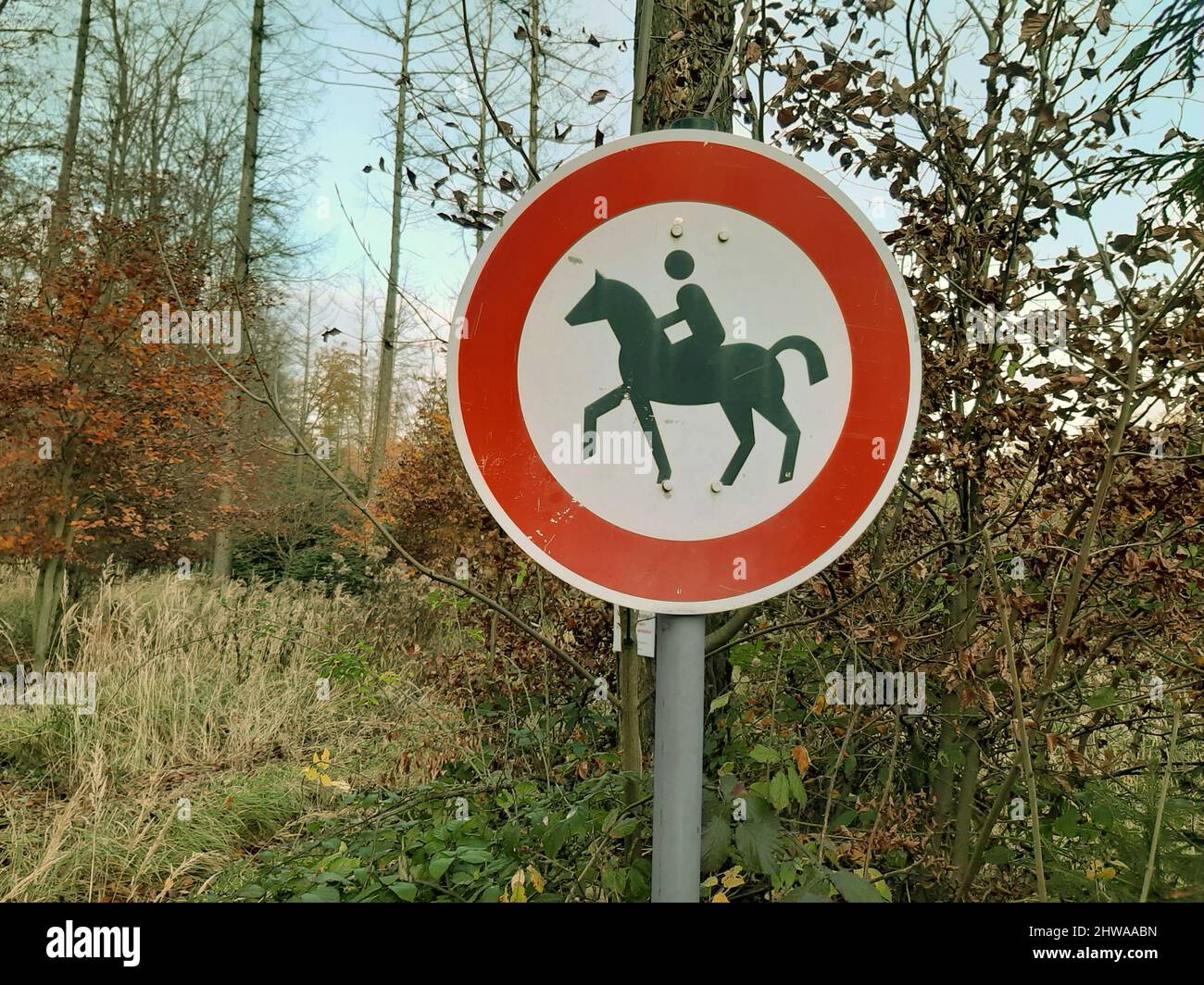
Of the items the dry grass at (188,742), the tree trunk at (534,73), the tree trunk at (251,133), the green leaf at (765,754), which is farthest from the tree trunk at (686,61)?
the tree trunk at (251,133)

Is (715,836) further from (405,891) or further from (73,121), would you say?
(73,121)

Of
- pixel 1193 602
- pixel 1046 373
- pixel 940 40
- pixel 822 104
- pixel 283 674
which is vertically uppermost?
pixel 940 40

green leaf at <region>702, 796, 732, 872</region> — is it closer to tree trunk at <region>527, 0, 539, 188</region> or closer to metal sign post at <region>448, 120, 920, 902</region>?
metal sign post at <region>448, 120, 920, 902</region>

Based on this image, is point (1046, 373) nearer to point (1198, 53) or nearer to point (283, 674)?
point (1198, 53)

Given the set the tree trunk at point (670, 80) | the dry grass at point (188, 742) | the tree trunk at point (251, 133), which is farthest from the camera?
the tree trunk at point (251, 133)

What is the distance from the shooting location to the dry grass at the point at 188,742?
12.5ft

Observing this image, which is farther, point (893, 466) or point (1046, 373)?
point (1046, 373)

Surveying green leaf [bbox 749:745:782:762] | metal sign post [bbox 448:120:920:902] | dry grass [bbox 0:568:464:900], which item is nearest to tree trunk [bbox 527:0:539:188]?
metal sign post [bbox 448:120:920:902]

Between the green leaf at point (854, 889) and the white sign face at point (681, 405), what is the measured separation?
2.73 ft

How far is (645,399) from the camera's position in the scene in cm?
121

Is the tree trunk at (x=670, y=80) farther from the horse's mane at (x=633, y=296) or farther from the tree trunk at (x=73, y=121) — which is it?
the tree trunk at (x=73, y=121)

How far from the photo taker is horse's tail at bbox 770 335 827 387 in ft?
4.06

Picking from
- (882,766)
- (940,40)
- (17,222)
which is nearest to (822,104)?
(940,40)

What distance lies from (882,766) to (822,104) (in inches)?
79.5
